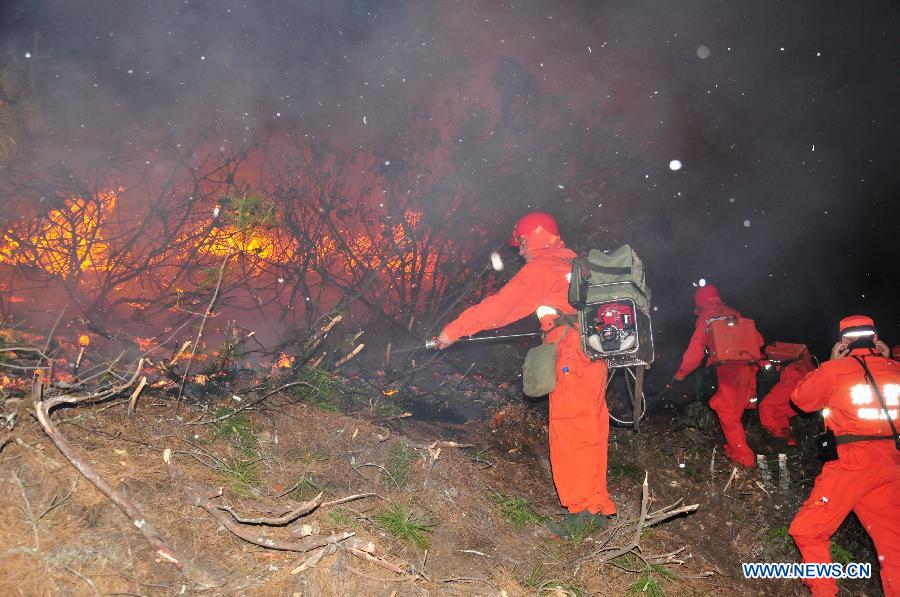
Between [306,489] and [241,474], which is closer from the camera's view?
[241,474]

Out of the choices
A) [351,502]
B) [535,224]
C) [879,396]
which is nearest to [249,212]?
[535,224]

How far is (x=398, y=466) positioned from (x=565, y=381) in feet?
4.91

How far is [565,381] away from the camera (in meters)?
4.07

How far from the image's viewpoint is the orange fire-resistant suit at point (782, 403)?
7496mm

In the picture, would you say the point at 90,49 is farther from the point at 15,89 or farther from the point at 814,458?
the point at 814,458

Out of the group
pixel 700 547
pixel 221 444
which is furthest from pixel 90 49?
pixel 700 547

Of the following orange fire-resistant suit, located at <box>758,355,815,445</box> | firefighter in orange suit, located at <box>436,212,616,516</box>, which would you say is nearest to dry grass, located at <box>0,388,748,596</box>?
firefighter in orange suit, located at <box>436,212,616,516</box>

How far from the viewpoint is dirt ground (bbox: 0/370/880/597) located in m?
2.38

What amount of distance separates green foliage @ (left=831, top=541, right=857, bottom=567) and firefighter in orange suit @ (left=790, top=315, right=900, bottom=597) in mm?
1074

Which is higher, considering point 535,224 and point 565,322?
point 535,224

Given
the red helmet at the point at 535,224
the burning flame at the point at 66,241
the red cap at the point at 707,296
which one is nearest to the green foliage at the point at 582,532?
the red helmet at the point at 535,224

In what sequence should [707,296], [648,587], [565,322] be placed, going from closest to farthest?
[648,587], [565,322], [707,296]

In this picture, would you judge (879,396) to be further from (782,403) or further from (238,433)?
(238,433)

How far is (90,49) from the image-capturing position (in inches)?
250
